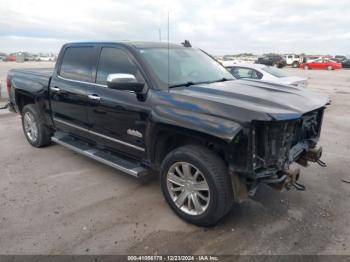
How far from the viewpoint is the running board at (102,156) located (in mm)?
3730

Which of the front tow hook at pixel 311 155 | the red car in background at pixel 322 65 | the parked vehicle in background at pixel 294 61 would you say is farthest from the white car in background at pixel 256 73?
the parked vehicle in background at pixel 294 61

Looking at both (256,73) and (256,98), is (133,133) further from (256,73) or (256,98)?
(256,73)

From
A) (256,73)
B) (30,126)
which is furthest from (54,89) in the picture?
(256,73)

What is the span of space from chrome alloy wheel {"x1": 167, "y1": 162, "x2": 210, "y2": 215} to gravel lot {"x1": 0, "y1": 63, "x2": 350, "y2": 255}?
0.68ft

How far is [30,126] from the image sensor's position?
5.81 metres

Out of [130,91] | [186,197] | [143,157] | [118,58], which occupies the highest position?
[118,58]

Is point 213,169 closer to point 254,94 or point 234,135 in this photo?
point 234,135

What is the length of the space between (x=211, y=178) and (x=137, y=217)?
1059 mm

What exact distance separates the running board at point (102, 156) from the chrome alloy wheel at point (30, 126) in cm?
64

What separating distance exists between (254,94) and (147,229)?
1836 millimetres

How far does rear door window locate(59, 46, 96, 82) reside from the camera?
436 cm

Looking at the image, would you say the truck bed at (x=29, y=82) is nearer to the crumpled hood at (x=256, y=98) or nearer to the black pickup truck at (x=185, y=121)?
the black pickup truck at (x=185, y=121)

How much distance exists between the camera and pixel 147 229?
323 cm

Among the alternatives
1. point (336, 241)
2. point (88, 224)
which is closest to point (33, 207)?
point (88, 224)
